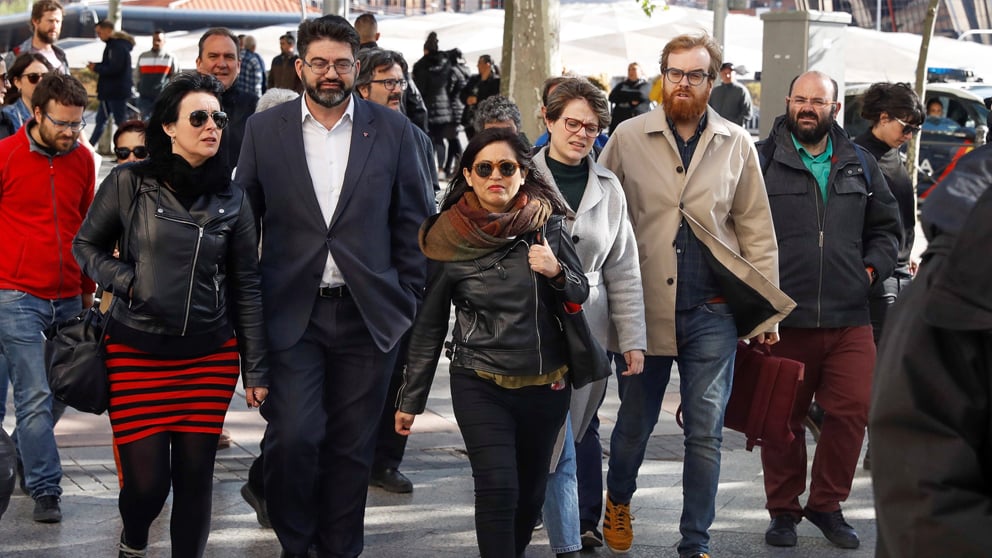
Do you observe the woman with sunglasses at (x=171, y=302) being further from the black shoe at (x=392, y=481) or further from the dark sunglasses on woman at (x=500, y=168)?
the black shoe at (x=392, y=481)

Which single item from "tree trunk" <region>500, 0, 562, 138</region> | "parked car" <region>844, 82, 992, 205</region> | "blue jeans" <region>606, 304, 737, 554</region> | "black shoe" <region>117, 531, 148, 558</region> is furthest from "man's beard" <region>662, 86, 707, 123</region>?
"parked car" <region>844, 82, 992, 205</region>

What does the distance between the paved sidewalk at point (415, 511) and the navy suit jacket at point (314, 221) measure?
3.52ft

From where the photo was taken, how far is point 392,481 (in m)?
6.67

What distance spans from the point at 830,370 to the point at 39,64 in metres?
3.97

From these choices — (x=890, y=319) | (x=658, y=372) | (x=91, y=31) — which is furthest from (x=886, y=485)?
(x=91, y=31)

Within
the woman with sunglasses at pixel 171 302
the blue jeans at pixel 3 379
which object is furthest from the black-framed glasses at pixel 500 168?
the blue jeans at pixel 3 379

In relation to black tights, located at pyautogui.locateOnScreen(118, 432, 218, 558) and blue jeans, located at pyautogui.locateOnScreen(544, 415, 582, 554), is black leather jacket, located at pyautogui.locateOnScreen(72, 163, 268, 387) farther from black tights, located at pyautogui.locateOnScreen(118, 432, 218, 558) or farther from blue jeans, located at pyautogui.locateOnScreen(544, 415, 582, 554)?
blue jeans, located at pyautogui.locateOnScreen(544, 415, 582, 554)

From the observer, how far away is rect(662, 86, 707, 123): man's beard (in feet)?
18.9

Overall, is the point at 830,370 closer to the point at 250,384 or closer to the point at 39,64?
the point at 250,384

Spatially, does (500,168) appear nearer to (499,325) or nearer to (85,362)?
(499,325)

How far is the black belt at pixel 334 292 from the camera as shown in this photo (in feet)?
17.4

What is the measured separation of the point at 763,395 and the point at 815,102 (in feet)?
4.21

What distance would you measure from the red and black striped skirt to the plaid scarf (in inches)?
34.6

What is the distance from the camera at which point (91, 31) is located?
1949 inches
